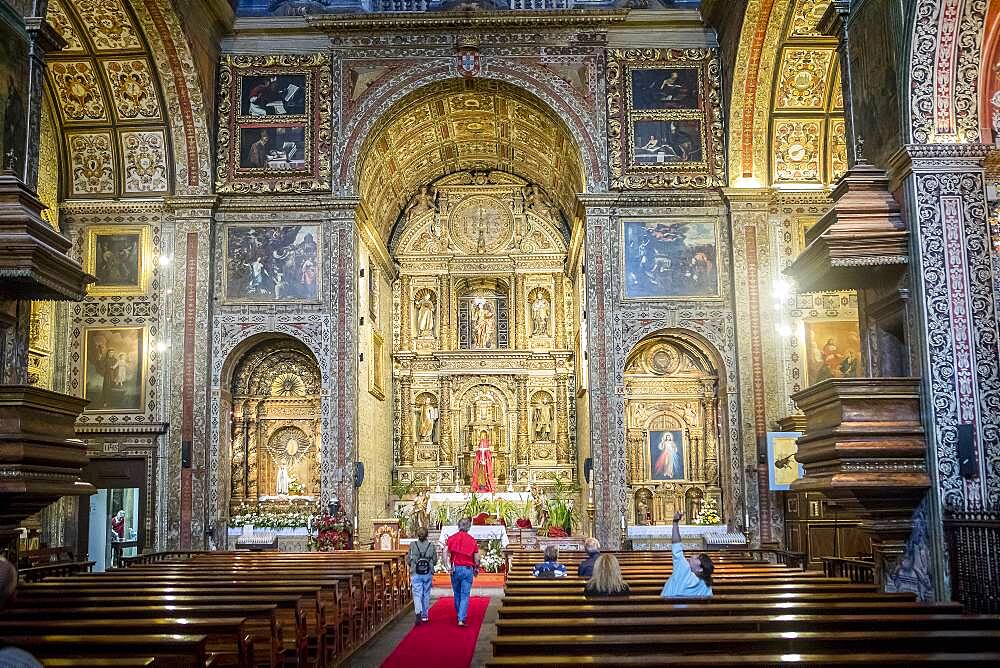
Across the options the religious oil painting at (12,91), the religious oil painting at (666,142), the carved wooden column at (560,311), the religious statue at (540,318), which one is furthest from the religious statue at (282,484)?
the religious oil painting at (12,91)

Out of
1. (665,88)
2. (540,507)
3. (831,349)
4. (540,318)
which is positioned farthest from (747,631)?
(540,318)

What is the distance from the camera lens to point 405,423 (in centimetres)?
3272

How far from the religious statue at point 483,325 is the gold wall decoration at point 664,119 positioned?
35.3ft

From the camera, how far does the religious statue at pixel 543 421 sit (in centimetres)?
3281

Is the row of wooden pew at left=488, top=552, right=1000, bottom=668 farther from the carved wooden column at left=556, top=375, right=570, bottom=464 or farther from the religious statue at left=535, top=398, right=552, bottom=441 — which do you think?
the religious statue at left=535, top=398, right=552, bottom=441

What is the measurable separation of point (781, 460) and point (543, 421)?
12.6 metres

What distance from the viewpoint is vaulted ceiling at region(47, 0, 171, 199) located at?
22.5 m

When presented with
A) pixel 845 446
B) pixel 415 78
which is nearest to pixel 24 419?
pixel 845 446

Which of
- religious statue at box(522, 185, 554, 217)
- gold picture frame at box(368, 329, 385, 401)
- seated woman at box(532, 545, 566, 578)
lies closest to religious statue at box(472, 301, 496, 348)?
religious statue at box(522, 185, 554, 217)

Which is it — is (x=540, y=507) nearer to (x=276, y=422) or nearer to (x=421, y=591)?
(x=276, y=422)

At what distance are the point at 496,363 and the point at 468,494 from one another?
5.75 m

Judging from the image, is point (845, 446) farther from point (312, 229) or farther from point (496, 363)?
point (496, 363)

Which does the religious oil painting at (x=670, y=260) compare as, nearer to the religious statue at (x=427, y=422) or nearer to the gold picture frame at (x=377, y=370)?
the gold picture frame at (x=377, y=370)

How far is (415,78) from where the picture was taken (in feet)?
81.4
